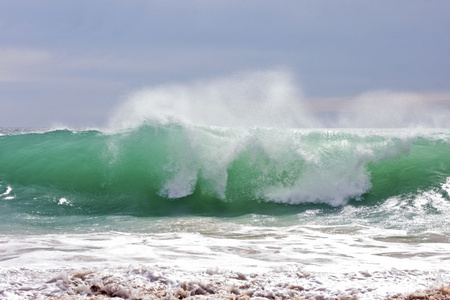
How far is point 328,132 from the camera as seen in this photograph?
1282 cm

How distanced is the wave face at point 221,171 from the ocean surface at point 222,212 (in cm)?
4

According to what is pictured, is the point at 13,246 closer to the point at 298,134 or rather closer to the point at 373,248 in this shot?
the point at 373,248

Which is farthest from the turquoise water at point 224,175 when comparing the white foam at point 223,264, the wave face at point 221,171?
the white foam at point 223,264

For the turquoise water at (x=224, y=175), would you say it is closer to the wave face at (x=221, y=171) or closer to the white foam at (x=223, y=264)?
the wave face at (x=221, y=171)

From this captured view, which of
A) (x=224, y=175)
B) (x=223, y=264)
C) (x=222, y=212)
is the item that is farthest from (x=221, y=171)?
(x=223, y=264)

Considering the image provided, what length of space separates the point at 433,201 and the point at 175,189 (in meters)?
5.72

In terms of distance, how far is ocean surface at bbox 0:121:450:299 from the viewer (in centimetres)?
403

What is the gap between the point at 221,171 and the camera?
35.7 ft

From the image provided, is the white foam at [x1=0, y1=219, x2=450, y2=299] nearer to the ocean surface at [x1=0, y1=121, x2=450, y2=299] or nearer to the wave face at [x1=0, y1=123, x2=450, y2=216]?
the ocean surface at [x1=0, y1=121, x2=450, y2=299]

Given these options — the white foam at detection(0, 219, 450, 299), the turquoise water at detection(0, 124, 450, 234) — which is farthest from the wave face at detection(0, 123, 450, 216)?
the white foam at detection(0, 219, 450, 299)

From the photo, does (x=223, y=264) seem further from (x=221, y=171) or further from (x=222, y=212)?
(x=221, y=171)

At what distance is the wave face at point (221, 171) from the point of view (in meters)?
10.0

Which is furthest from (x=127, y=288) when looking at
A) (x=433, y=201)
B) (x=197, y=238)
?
(x=433, y=201)

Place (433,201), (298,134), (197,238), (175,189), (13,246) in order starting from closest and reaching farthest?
(13,246)
(197,238)
(433,201)
(175,189)
(298,134)
